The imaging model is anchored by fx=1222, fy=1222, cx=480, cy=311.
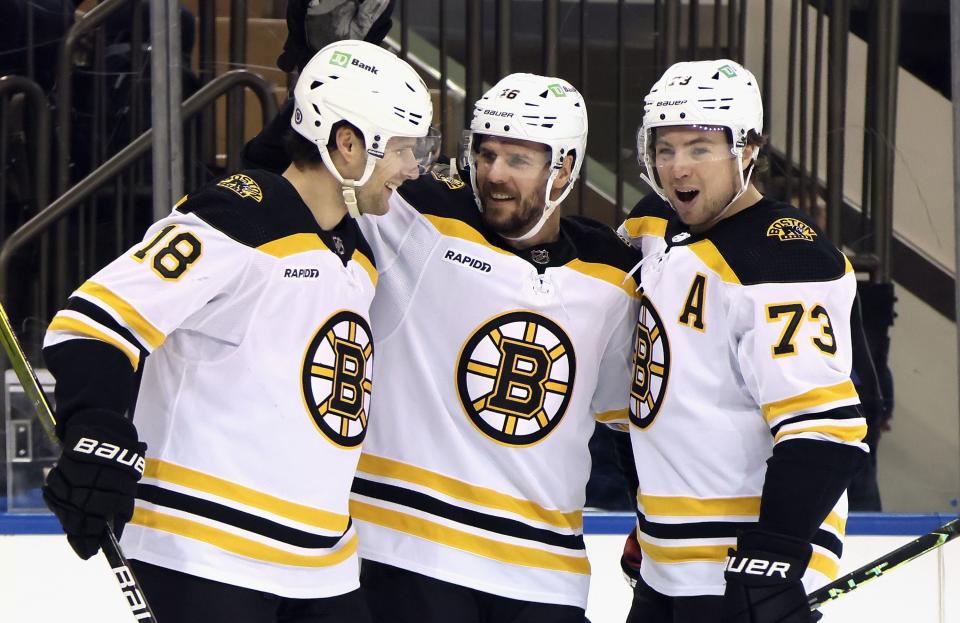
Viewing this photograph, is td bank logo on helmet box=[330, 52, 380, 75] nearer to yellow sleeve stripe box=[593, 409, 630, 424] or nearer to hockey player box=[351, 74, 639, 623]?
hockey player box=[351, 74, 639, 623]

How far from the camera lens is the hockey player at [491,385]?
2.00m

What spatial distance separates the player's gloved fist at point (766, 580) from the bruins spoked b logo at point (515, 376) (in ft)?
1.30

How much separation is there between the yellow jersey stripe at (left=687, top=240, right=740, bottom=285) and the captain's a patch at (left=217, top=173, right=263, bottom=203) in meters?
0.67

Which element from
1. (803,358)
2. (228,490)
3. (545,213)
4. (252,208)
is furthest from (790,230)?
(228,490)

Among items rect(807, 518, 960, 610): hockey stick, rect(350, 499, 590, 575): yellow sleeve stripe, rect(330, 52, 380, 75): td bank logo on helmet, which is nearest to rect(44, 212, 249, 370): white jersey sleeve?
rect(330, 52, 380, 75): td bank logo on helmet

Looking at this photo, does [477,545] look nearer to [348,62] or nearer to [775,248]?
[775,248]

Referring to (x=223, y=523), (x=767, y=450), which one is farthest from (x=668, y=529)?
(x=223, y=523)

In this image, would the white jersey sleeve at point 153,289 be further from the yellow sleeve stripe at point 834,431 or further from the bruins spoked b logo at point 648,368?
the yellow sleeve stripe at point 834,431

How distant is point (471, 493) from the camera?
201cm

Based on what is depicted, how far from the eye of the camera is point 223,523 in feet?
5.65

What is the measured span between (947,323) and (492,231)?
1483mm

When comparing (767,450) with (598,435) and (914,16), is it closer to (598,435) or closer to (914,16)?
(598,435)

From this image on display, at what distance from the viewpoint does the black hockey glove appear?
1545 mm

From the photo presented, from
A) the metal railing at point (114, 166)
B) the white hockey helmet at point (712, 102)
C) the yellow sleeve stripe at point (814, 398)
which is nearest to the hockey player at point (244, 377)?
the white hockey helmet at point (712, 102)
